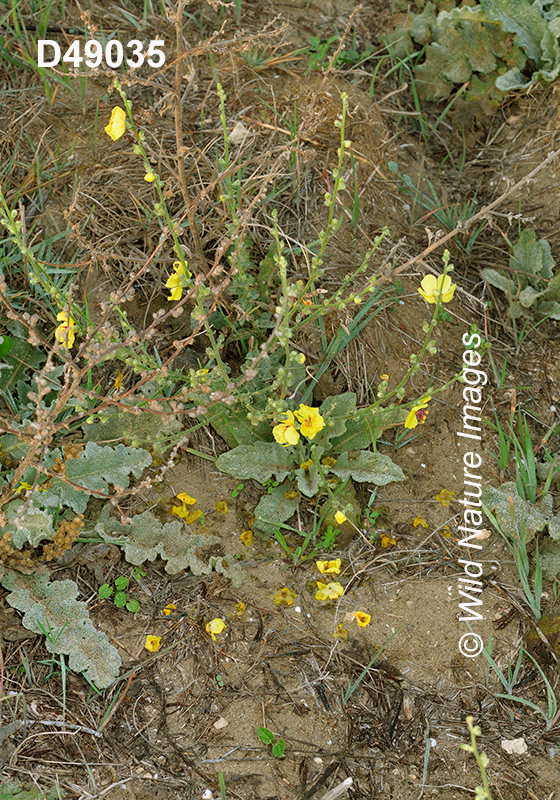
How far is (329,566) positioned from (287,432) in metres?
0.49

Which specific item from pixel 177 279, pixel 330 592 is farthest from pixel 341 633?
pixel 177 279

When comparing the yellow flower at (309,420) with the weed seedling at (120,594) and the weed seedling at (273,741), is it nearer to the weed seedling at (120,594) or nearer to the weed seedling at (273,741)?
the weed seedling at (120,594)

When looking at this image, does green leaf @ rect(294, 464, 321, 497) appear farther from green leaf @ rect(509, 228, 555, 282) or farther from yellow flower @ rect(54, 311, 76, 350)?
green leaf @ rect(509, 228, 555, 282)

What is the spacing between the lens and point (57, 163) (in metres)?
2.89

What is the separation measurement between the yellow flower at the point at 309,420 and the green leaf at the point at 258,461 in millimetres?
239

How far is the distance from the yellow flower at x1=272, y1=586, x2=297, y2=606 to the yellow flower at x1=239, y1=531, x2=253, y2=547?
193 millimetres

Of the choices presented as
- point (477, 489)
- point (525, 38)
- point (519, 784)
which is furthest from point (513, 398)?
point (525, 38)

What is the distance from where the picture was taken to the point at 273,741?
209 cm

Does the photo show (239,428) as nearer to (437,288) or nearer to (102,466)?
(102,466)

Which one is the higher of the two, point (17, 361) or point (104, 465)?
point (17, 361)

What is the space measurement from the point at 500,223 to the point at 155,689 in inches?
89.9

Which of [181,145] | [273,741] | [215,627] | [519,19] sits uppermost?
[519,19]

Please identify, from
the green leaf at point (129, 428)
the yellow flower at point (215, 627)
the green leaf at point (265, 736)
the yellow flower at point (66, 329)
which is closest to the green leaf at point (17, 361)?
the green leaf at point (129, 428)

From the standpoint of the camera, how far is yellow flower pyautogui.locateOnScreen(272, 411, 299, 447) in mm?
2229
